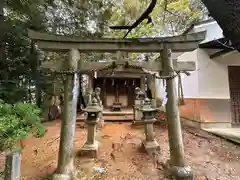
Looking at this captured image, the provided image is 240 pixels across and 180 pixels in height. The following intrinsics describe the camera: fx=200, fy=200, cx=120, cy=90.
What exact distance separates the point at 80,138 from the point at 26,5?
4.75 meters

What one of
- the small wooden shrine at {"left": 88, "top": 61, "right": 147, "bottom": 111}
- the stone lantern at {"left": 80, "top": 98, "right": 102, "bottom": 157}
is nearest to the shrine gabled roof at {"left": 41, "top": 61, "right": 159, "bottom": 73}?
the stone lantern at {"left": 80, "top": 98, "right": 102, "bottom": 157}

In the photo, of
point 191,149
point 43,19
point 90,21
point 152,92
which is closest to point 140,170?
point 191,149

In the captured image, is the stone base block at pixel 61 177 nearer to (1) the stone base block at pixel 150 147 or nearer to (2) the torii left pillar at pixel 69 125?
(2) the torii left pillar at pixel 69 125

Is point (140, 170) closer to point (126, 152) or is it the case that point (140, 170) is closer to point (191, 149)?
point (126, 152)

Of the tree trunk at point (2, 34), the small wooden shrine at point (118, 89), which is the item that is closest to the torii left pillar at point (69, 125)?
the tree trunk at point (2, 34)

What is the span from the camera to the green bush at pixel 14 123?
129 inches

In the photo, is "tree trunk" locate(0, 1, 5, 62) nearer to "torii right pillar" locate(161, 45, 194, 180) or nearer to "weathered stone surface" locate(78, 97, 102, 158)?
"weathered stone surface" locate(78, 97, 102, 158)

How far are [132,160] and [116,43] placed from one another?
8.95 ft

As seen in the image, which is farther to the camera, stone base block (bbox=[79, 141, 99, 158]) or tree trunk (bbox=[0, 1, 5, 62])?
tree trunk (bbox=[0, 1, 5, 62])

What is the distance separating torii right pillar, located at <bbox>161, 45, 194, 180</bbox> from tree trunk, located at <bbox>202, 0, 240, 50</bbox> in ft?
8.95

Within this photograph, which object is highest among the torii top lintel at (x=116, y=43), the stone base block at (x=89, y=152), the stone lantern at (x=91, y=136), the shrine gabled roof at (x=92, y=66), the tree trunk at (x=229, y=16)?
the torii top lintel at (x=116, y=43)

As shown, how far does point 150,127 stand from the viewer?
538 centimetres

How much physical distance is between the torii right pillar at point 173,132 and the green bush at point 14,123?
2666 mm

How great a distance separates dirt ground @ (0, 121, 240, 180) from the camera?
13.3 feet
